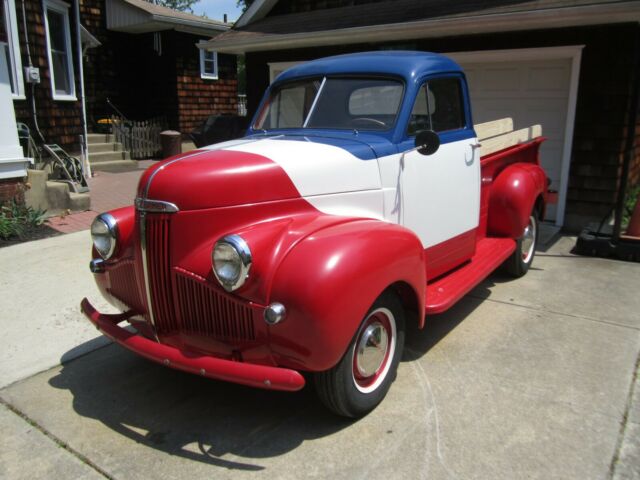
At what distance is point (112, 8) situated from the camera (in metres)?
13.9

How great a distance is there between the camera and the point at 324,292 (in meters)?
2.43

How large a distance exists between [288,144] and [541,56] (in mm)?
5322

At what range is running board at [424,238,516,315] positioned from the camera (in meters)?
3.53

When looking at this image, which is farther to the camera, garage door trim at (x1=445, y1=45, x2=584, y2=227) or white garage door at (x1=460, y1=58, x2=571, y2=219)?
white garage door at (x1=460, y1=58, x2=571, y2=219)

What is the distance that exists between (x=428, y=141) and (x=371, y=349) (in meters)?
1.43

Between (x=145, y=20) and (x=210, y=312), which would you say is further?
(x=145, y=20)

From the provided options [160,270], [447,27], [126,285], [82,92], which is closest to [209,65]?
[82,92]

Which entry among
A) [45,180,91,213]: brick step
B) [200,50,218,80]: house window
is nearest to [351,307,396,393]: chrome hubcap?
[45,180,91,213]: brick step

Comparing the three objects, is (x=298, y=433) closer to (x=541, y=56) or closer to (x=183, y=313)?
(x=183, y=313)

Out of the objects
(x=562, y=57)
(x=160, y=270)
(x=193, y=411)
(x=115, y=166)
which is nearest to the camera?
(x=160, y=270)

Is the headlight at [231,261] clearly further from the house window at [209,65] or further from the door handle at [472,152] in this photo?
the house window at [209,65]

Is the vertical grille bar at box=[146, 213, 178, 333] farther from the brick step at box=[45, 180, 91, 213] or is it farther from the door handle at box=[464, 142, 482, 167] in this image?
the brick step at box=[45, 180, 91, 213]

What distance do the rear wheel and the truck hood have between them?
2486mm

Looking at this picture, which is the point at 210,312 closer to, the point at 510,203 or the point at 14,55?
the point at 510,203
